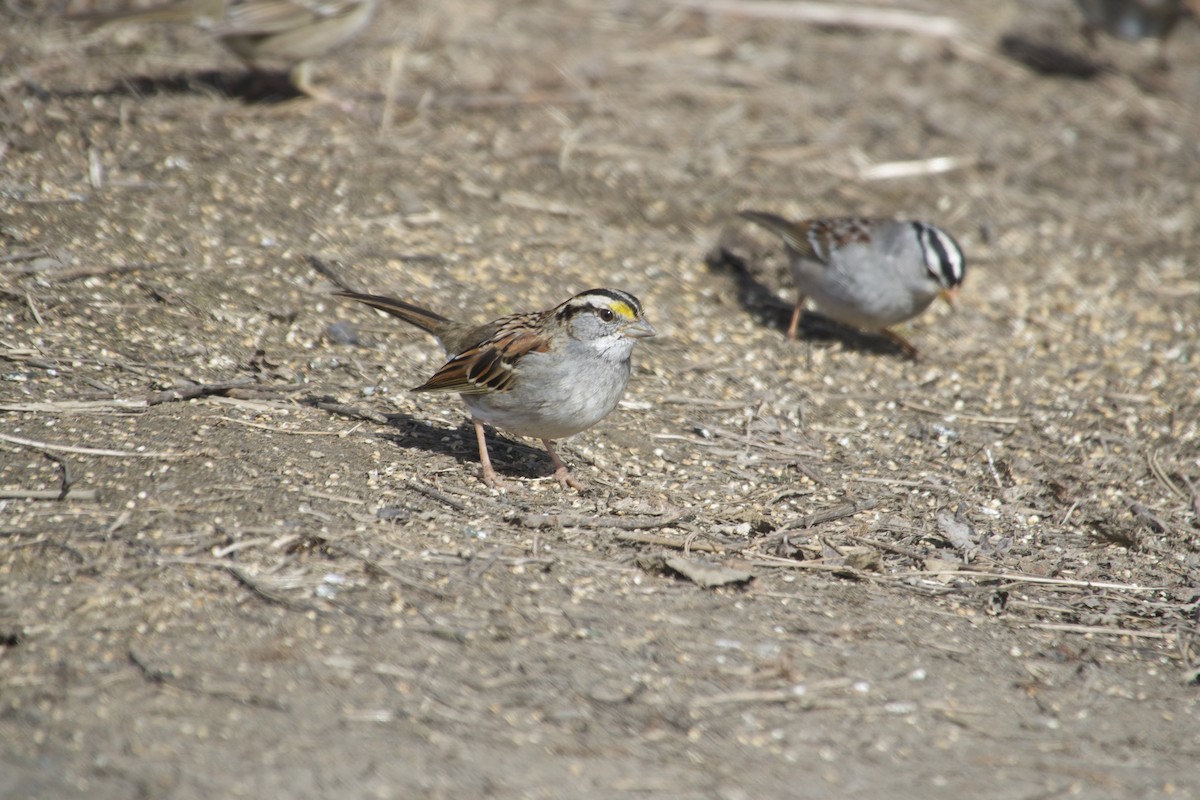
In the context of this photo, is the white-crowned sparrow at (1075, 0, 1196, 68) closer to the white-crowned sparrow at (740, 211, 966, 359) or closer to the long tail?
the white-crowned sparrow at (740, 211, 966, 359)

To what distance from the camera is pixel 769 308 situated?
23.5 feet

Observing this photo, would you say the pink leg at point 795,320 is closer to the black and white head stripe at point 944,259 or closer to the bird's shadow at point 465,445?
the black and white head stripe at point 944,259

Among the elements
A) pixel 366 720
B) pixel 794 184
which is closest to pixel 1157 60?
pixel 794 184

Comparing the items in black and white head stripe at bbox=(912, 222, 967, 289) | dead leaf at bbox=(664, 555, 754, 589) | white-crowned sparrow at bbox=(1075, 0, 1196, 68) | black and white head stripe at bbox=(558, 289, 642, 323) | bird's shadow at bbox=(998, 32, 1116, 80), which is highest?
white-crowned sparrow at bbox=(1075, 0, 1196, 68)

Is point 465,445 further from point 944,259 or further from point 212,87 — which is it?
point 212,87

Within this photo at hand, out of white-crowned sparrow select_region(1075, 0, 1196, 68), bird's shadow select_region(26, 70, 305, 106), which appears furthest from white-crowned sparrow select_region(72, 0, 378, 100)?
white-crowned sparrow select_region(1075, 0, 1196, 68)

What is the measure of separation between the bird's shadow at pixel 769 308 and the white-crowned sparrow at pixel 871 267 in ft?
0.45

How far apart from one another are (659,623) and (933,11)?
8110mm

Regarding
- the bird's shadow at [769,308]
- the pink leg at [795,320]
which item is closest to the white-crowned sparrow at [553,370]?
the pink leg at [795,320]

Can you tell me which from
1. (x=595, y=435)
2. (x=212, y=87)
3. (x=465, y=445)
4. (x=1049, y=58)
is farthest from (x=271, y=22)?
(x=1049, y=58)

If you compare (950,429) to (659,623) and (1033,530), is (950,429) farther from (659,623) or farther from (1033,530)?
(659,623)

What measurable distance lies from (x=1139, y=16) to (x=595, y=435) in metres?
6.80

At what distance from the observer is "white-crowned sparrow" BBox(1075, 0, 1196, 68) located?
31.2 ft

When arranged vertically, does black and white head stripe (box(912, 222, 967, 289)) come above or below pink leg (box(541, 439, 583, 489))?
above
